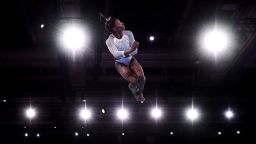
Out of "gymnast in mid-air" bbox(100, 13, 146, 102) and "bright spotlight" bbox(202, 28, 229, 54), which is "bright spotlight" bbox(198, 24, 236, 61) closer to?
"bright spotlight" bbox(202, 28, 229, 54)

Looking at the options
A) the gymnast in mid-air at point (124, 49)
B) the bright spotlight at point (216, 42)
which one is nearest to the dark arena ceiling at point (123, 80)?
the bright spotlight at point (216, 42)

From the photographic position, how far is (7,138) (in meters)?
12.8

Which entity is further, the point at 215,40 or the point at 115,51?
the point at 215,40

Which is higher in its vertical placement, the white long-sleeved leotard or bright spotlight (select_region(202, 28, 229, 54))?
bright spotlight (select_region(202, 28, 229, 54))

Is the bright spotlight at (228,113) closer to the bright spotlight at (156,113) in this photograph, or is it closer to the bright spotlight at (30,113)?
the bright spotlight at (156,113)

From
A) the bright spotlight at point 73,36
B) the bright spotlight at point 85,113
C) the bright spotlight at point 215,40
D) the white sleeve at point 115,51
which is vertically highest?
the bright spotlight at point 215,40

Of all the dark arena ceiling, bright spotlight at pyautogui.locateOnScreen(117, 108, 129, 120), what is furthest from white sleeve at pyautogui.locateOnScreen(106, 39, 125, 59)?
bright spotlight at pyautogui.locateOnScreen(117, 108, 129, 120)

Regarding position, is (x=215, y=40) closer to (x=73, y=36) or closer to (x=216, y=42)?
(x=216, y=42)

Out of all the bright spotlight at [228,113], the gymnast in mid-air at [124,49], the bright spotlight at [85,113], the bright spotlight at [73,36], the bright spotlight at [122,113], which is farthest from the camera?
the bright spotlight at [228,113]

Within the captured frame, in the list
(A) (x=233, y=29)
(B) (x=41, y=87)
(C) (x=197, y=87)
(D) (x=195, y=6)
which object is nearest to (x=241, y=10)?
(A) (x=233, y=29)

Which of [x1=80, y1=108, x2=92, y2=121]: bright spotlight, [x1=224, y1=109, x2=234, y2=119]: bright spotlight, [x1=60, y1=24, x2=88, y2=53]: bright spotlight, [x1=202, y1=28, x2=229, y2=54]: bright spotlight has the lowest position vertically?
[x1=80, y1=108, x2=92, y2=121]: bright spotlight

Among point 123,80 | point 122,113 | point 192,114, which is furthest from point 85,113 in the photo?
point 192,114

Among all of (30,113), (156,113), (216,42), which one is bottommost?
(30,113)

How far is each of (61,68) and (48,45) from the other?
0.80m
